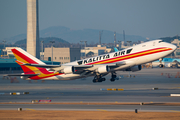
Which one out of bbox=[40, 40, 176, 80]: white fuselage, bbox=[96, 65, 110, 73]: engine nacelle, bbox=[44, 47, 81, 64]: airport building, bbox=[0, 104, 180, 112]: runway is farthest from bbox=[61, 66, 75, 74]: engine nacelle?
bbox=[44, 47, 81, 64]: airport building

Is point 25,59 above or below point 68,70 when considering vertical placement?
above

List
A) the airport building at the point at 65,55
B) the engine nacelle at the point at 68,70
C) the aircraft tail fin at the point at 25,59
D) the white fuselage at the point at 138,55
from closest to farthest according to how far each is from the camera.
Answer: the white fuselage at the point at 138,55, the engine nacelle at the point at 68,70, the aircraft tail fin at the point at 25,59, the airport building at the point at 65,55

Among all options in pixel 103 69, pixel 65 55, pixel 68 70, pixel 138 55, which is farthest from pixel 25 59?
pixel 65 55

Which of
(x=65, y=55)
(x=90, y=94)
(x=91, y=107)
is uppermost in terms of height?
(x=65, y=55)

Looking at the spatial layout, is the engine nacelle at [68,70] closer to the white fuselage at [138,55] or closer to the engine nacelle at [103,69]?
the white fuselage at [138,55]

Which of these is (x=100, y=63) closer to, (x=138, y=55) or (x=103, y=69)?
(x=103, y=69)

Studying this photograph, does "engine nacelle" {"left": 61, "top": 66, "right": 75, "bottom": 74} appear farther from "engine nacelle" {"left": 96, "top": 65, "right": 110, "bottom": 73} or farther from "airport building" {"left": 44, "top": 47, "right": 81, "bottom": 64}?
"airport building" {"left": 44, "top": 47, "right": 81, "bottom": 64}

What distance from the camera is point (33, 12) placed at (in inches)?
5325

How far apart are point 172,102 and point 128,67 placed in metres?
17.0

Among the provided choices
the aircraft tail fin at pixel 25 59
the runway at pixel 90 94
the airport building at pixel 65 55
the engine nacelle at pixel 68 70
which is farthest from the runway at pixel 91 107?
the airport building at pixel 65 55

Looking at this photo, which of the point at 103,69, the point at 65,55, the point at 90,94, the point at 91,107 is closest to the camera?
the point at 91,107

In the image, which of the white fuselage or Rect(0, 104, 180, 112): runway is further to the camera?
the white fuselage

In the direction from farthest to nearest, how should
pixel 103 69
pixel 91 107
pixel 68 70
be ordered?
1. pixel 68 70
2. pixel 103 69
3. pixel 91 107

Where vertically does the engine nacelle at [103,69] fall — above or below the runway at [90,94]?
above
